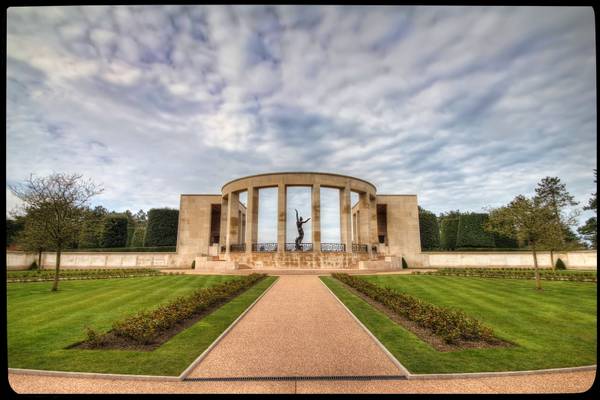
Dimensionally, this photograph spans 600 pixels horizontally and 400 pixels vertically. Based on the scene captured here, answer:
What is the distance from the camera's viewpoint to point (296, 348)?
6.63m

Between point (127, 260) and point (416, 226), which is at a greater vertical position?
point (416, 226)

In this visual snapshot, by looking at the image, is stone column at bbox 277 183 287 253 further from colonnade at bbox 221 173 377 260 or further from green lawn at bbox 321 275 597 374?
green lawn at bbox 321 275 597 374

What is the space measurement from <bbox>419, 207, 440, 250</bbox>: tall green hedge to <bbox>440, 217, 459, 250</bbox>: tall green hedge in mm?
1876

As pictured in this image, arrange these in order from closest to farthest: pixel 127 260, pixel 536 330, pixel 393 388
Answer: pixel 393 388 < pixel 536 330 < pixel 127 260

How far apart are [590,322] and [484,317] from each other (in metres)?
2.77

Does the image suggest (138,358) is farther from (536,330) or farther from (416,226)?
(416,226)

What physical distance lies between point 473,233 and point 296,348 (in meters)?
45.8

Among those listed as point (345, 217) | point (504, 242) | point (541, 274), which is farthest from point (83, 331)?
point (504, 242)

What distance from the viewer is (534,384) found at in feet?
15.7

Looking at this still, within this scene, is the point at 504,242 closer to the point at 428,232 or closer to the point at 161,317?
the point at 428,232

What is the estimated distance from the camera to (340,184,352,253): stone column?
31.2 metres

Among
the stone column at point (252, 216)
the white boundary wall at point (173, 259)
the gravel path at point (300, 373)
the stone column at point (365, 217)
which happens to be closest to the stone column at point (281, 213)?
the stone column at point (252, 216)

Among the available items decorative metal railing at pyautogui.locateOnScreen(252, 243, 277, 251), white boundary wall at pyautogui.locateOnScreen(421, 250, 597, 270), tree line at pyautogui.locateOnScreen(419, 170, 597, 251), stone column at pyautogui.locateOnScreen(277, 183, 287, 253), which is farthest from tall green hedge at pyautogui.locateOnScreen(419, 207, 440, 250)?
decorative metal railing at pyautogui.locateOnScreen(252, 243, 277, 251)

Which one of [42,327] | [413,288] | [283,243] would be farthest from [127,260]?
[413,288]
